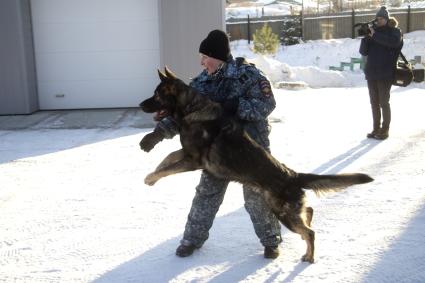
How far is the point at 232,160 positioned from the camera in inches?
135

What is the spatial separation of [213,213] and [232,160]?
1.96 feet

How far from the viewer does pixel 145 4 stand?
428 inches

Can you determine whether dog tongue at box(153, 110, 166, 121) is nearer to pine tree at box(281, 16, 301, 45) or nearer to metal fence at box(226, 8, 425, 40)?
pine tree at box(281, 16, 301, 45)

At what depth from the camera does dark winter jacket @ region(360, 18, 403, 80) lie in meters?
7.26

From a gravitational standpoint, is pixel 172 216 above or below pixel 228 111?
below

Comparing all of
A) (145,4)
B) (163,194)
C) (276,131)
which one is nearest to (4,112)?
(145,4)

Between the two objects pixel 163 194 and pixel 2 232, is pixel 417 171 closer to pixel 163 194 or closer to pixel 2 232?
pixel 163 194

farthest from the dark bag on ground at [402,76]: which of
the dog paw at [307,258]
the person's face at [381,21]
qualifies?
the dog paw at [307,258]

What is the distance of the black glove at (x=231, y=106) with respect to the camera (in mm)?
3526

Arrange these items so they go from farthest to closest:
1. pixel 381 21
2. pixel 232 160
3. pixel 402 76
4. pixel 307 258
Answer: pixel 402 76, pixel 381 21, pixel 307 258, pixel 232 160

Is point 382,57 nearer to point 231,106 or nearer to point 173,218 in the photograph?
point 173,218

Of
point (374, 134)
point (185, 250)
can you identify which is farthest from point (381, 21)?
point (185, 250)

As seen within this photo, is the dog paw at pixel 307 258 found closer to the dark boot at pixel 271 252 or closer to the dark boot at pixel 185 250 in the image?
the dark boot at pixel 271 252

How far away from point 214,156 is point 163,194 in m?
2.03
